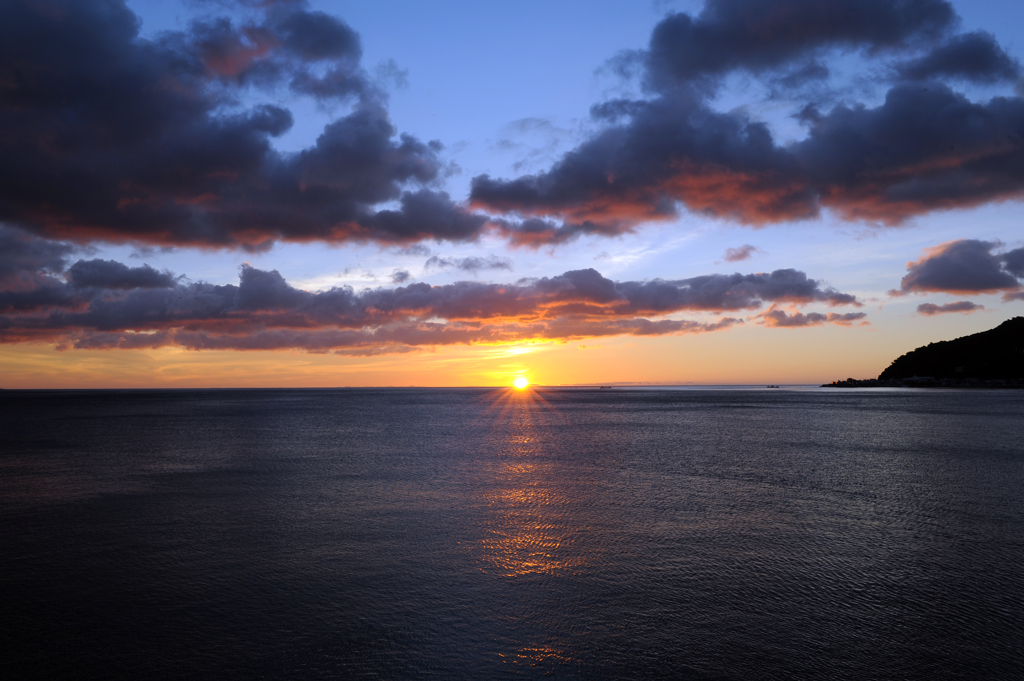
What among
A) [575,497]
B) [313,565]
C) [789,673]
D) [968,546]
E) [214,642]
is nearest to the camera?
[789,673]

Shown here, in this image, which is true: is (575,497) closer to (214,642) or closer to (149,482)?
(214,642)

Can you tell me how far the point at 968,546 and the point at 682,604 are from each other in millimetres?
9453

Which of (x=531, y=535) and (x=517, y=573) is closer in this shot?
A: (x=517, y=573)

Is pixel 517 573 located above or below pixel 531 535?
above

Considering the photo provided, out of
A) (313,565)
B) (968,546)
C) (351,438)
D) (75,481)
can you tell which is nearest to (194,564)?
(313,565)

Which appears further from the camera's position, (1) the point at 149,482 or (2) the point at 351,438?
(2) the point at 351,438

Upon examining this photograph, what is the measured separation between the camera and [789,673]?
773 centimetres

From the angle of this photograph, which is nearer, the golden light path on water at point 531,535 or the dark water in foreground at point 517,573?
the dark water in foreground at point 517,573

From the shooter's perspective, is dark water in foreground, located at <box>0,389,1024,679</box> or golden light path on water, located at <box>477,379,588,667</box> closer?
dark water in foreground, located at <box>0,389,1024,679</box>

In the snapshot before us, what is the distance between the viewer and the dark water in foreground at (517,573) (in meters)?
8.31

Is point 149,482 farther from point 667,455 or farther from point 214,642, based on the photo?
point 667,455

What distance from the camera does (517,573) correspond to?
472 inches

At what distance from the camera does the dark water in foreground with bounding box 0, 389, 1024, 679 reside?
8312mm

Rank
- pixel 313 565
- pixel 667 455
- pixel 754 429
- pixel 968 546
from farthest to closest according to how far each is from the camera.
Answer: pixel 754 429 → pixel 667 455 → pixel 968 546 → pixel 313 565
